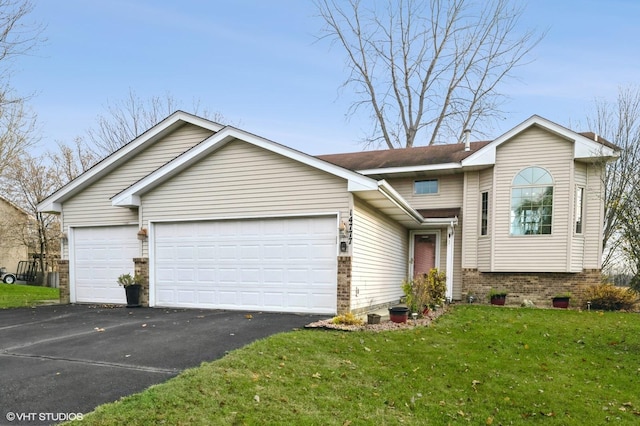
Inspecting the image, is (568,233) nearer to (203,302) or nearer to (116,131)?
(203,302)

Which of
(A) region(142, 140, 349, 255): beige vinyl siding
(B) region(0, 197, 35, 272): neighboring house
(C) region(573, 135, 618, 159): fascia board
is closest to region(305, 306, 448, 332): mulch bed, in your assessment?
(A) region(142, 140, 349, 255): beige vinyl siding

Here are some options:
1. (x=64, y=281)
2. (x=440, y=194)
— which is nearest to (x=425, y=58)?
(x=440, y=194)

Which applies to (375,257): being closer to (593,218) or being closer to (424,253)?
(424,253)

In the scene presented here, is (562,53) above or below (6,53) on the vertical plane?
above

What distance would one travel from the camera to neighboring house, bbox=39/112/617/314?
29.6 feet

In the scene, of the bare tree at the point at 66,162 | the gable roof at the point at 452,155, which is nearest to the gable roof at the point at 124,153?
the gable roof at the point at 452,155

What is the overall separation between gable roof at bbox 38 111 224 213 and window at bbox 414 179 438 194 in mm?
7919

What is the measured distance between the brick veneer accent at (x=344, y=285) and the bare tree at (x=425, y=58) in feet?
55.1

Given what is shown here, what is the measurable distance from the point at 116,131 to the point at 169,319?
66.5 feet

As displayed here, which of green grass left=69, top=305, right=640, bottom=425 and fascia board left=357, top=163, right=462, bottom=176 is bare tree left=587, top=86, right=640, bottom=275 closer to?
fascia board left=357, top=163, right=462, bottom=176

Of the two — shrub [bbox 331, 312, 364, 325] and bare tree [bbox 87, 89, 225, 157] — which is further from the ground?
bare tree [bbox 87, 89, 225, 157]

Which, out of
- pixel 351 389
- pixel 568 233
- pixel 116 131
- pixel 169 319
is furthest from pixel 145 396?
pixel 116 131

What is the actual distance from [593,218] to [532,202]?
1.93m

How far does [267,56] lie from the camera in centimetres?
1898
